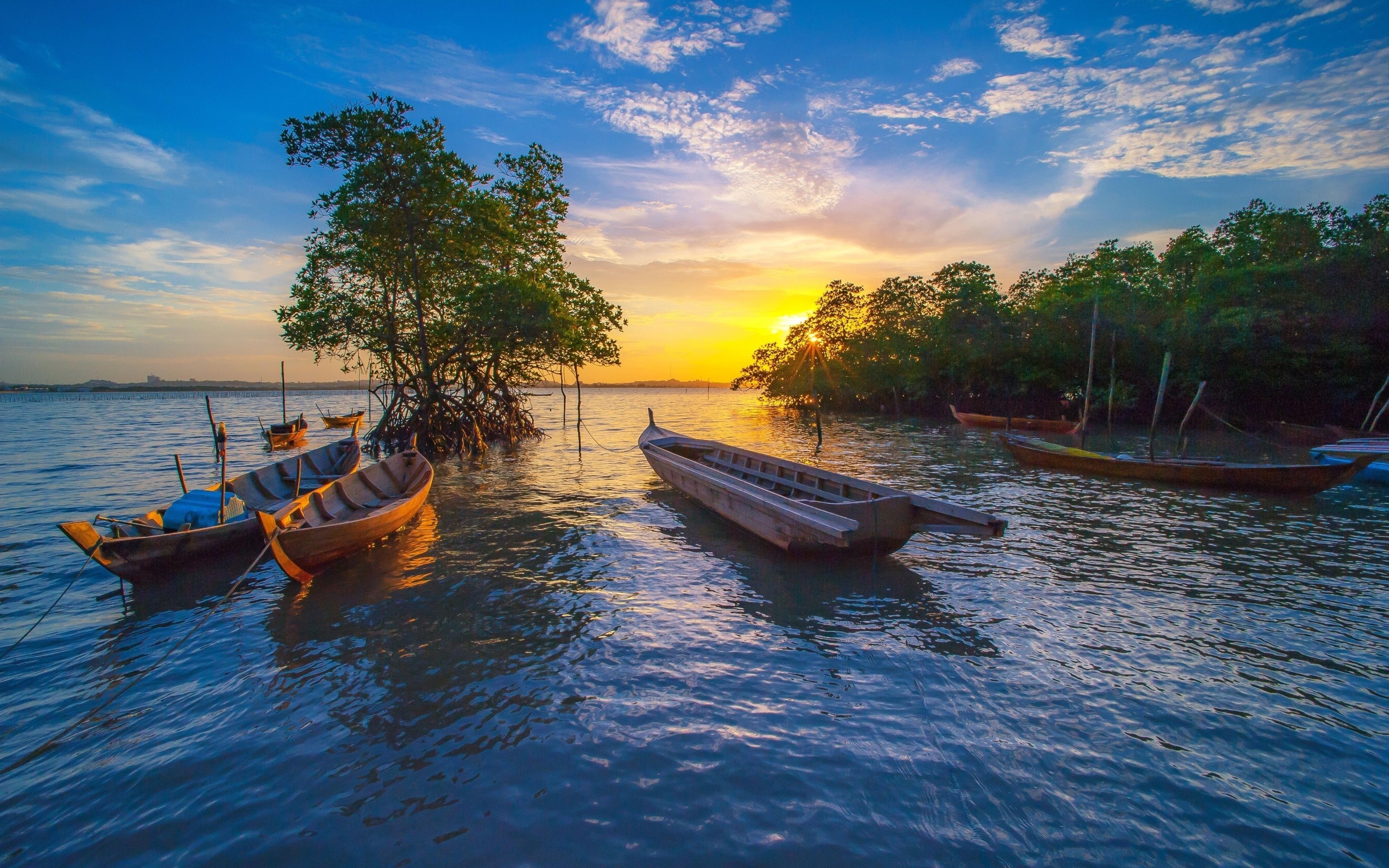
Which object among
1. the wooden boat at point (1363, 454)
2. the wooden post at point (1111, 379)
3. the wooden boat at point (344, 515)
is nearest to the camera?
the wooden boat at point (344, 515)

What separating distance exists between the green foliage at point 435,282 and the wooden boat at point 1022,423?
62.6 ft

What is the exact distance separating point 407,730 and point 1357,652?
778 centimetres

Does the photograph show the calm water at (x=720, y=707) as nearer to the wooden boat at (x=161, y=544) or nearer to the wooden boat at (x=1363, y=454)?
the wooden boat at (x=161, y=544)

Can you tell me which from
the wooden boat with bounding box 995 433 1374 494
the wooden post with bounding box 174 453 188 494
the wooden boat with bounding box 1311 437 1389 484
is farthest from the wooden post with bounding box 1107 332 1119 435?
the wooden post with bounding box 174 453 188 494

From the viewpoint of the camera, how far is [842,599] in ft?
20.2

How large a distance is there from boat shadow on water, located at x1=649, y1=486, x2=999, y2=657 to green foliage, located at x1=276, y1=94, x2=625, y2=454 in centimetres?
1223

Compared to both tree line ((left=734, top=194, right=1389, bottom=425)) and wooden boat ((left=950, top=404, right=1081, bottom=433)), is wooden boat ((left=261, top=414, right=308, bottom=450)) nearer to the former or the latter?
tree line ((left=734, top=194, right=1389, bottom=425))

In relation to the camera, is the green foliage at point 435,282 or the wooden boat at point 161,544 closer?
the wooden boat at point 161,544

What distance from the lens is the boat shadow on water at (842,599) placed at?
522 centimetres

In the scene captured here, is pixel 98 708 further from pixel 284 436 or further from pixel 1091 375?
pixel 1091 375

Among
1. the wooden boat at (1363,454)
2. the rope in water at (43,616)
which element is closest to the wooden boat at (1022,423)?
the wooden boat at (1363,454)

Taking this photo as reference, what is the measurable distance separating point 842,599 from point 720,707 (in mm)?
2508

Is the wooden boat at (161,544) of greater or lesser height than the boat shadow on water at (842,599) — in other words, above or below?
above

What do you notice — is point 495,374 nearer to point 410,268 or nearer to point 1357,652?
point 410,268
